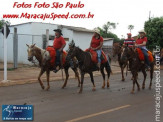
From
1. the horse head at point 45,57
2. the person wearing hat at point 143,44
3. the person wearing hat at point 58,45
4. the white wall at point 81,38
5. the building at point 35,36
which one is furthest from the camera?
the white wall at point 81,38

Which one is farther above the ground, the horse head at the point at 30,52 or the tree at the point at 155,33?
the tree at the point at 155,33

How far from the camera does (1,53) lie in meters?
26.1

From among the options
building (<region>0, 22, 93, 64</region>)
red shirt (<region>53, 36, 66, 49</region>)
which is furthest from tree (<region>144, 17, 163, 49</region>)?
red shirt (<region>53, 36, 66, 49</region>)

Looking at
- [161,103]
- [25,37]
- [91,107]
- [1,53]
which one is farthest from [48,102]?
[1,53]

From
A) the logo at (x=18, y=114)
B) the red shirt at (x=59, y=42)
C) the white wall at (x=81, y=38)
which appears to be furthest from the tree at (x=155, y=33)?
the logo at (x=18, y=114)

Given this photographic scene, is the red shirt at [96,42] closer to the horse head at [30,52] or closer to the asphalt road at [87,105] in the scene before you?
the asphalt road at [87,105]

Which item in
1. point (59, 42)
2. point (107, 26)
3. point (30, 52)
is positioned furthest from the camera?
point (107, 26)

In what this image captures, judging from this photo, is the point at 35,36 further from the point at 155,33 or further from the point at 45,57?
the point at 155,33

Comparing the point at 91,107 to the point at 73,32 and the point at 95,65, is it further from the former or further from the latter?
the point at 73,32

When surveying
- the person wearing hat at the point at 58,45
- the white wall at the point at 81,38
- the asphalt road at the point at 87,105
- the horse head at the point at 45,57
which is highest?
the white wall at the point at 81,38

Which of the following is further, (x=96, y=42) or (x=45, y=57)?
(x=96, y=42)

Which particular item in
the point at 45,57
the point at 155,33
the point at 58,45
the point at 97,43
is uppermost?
the point at 155,33

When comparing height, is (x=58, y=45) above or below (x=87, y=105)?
above

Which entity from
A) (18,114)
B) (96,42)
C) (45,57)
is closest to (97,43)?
(96,42)
